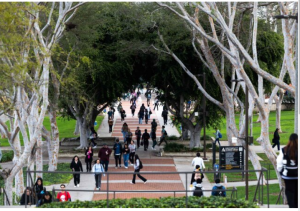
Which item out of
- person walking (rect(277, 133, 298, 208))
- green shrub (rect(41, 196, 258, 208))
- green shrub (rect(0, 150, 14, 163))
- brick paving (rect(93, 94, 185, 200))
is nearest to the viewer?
person walking (rect(277, 133, 298, 208))

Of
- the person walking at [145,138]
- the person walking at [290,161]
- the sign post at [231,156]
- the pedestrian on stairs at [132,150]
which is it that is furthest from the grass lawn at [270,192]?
the person walking at [145,138]

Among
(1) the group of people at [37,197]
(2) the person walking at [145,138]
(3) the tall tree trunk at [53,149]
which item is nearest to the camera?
(1) the group of people at [37,197]

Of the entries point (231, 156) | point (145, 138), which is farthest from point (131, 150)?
point (231, 156)

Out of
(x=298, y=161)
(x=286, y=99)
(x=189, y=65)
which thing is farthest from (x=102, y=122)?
(x=298, y=161)

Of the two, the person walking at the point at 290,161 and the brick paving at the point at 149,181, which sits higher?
the person walking at the point at 290,161

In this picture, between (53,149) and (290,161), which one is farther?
(53,149)

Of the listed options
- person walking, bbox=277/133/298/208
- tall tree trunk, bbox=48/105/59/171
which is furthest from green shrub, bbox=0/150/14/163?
person walking, bbox=277/133/298/208

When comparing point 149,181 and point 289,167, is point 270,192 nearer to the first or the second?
point 149,181

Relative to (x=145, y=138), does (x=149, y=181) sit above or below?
below

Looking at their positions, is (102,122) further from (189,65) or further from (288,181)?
(288,181)

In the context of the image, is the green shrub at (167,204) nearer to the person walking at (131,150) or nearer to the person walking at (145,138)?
the person walking at (131,150)

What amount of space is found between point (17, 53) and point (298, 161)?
974 cm

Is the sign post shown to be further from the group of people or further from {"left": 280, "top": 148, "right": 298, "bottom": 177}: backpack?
{"left": 280, "top": 148, "right": 298, "bottom": 177}: backpack

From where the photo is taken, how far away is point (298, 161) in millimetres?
10039
